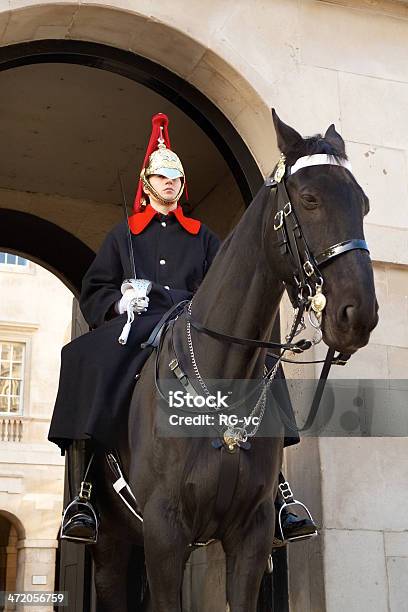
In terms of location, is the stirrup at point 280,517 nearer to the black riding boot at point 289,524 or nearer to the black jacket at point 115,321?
the black riding boot at point 289,524

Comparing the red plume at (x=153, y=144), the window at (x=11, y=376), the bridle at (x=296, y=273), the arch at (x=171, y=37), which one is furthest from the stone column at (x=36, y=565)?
the bridle at (x=296, y=273)

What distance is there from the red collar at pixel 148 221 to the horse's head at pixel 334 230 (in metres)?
1.16

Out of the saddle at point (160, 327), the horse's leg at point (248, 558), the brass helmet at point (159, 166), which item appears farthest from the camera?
the brass helmet at point (159, 166)

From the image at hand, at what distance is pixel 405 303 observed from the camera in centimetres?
A: 562

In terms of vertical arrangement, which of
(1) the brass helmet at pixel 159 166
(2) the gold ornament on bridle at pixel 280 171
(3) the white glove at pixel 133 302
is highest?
(1) the brass helmet at pixel 159 166

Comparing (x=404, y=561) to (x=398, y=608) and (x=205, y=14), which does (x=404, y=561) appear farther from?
(x=205, y=14)

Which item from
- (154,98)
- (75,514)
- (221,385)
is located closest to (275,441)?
(221,385)

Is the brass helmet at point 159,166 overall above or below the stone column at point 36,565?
above

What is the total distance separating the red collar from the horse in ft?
2.92

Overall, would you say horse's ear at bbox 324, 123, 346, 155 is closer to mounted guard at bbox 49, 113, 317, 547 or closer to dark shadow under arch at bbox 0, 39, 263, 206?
mounted guard at bbox 49, 113, 317, 547

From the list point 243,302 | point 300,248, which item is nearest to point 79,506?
point 243,302

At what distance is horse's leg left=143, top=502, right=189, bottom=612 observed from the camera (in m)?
3.49

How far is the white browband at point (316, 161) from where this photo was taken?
3467mm

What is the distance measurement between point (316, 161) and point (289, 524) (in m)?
1.55
